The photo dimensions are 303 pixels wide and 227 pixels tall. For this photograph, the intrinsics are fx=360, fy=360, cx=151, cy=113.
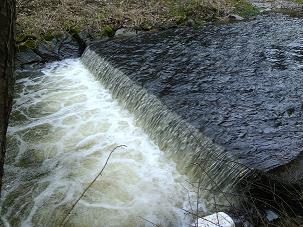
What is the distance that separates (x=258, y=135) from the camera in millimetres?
5520

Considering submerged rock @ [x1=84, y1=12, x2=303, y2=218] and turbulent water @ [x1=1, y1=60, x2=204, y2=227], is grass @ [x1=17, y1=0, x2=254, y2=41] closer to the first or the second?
submerged rock @ [x1=84, y1=12, x2=303, y2=218]

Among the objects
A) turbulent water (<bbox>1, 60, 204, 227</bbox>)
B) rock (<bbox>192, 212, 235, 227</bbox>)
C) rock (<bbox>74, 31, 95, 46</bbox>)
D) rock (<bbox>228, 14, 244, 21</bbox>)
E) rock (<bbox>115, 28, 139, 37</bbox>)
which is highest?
rock (<bbox>228, 14, 244, 21</bbox>)

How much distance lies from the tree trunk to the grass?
31.6ft

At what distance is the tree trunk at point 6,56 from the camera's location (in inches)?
53.8

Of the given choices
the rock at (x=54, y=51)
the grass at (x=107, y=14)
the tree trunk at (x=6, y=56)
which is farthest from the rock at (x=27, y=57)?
the tree trunk at (x=6, y=56)

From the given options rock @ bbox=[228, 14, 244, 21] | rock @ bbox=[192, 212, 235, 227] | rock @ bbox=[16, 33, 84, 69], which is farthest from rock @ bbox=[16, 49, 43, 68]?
rock @ bbox=[192, 212, 235, 227]

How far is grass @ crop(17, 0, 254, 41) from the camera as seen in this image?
36.1 ft

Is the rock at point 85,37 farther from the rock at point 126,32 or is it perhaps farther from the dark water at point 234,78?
the rock at point 126,32

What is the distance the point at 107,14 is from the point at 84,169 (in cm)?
727

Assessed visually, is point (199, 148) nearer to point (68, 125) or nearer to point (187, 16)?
point (68, 125)

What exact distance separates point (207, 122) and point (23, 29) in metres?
7.13

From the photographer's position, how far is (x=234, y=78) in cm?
761

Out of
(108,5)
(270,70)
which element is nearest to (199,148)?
(270,70)

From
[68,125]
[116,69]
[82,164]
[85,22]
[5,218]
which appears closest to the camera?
[5,218]
